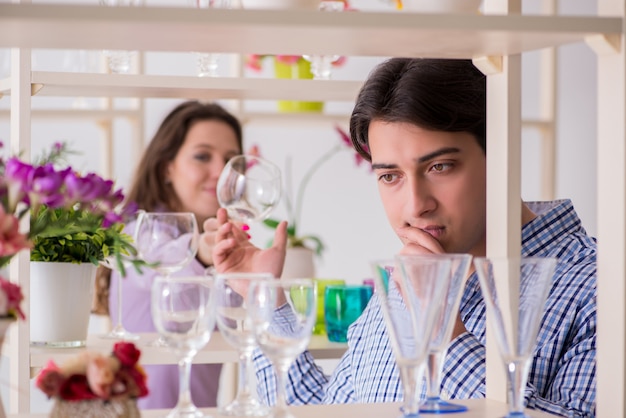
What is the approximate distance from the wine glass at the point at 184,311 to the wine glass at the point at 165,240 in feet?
3.10

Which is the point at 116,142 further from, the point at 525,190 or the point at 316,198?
the point at 525,190

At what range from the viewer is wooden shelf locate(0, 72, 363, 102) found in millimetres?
1840

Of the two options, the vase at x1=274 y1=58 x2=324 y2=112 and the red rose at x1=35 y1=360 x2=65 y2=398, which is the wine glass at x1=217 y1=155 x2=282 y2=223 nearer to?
the red rose at x1=35 y1=360 x2=65 y2=398

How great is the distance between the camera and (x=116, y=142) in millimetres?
3740

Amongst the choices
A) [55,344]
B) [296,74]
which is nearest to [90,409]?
[55,344]

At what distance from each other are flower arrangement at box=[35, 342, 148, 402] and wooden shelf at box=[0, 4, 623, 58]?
29 centimetres

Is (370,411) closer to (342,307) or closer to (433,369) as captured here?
(433,369)

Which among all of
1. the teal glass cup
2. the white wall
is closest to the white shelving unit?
the teal glass cup

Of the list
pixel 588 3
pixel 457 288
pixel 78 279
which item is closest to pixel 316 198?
pixel 588 3

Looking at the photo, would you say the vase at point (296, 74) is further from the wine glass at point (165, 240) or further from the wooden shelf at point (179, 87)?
the wine glass at point (165, 240)

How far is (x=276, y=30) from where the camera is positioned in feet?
2.89

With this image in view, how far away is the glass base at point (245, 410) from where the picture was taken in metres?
0.96

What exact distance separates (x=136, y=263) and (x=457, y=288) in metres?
0.35

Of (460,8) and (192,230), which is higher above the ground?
(460,8)
